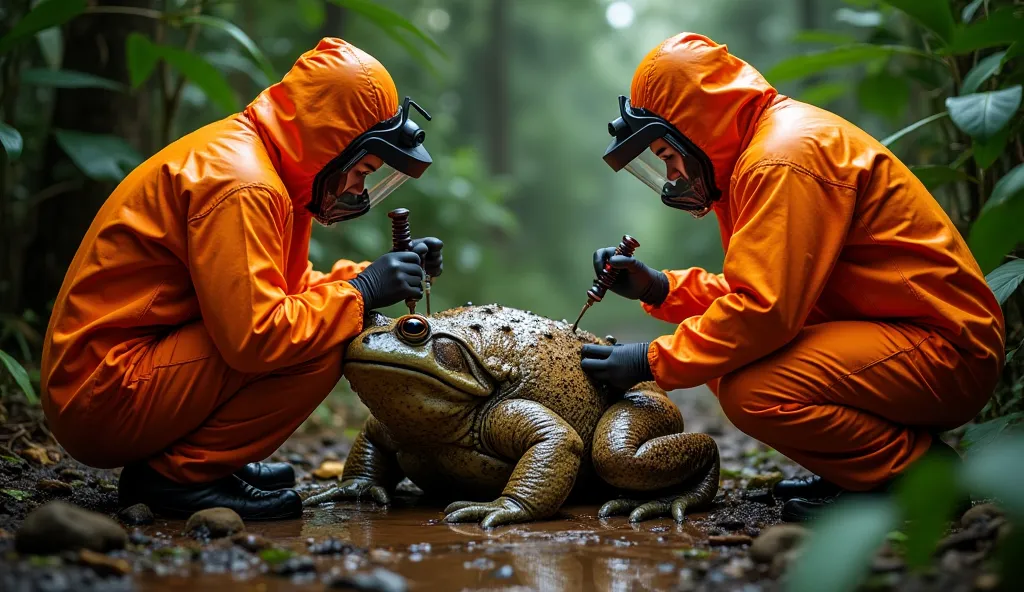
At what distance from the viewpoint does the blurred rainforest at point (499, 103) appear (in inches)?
171

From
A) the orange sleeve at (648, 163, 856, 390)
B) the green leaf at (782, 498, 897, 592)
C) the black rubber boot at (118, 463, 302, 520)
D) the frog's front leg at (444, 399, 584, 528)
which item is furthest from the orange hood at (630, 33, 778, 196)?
the black rubber boot at (118, 463, 302, 520)

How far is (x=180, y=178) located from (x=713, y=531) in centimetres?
250

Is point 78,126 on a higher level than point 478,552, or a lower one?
higher

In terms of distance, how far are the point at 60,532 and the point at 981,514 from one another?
3085 mm

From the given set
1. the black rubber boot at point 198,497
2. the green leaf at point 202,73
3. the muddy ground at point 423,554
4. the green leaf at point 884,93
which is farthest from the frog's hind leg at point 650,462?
the green leaf at point 884,93

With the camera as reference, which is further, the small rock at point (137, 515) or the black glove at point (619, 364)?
the black glove at point (619, 364)

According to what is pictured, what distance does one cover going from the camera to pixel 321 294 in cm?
355

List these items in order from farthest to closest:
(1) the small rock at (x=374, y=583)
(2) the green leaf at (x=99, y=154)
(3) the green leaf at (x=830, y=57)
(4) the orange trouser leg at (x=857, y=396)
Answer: (2) the green leaf at (x=99, y=154) < (3) the green leaf at (x=830, y=57) < (4) the orange trouser leg at (x=857, y=396) < (1) the small rock at (x=374, y=583)

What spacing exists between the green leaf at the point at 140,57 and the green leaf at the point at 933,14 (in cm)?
396

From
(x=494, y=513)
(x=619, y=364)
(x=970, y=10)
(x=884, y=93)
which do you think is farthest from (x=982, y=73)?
(x=494, y=513)

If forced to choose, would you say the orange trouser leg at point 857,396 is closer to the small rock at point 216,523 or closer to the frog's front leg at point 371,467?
the frog's front leg at point 371,467

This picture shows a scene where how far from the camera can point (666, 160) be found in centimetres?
390

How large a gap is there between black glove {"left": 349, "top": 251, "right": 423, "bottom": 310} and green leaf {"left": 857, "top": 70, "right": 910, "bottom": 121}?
379 centimetres

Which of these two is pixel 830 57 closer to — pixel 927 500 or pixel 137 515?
pixel 927 500
